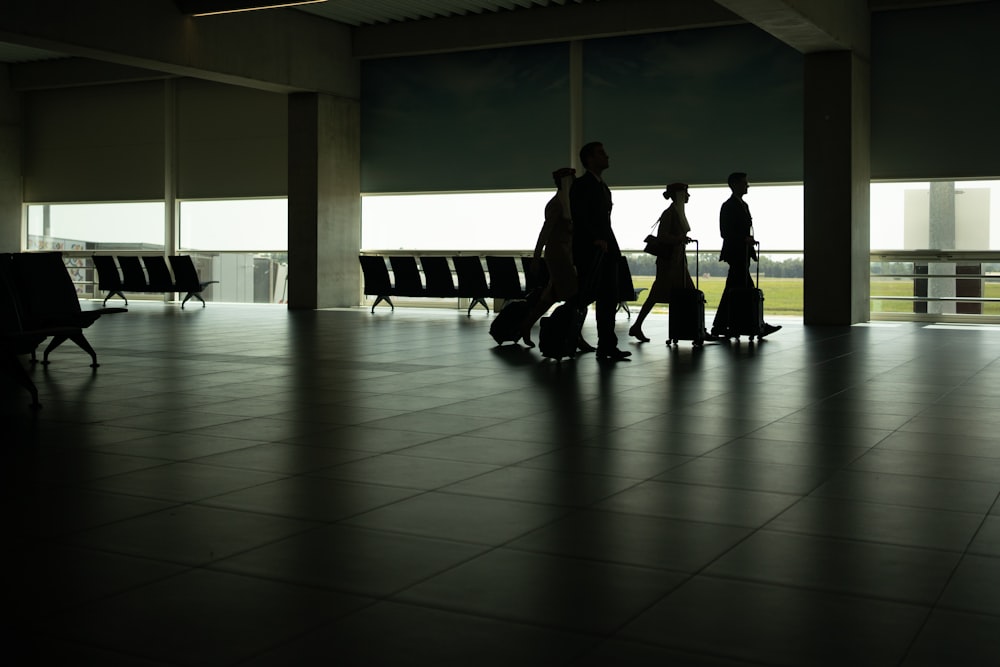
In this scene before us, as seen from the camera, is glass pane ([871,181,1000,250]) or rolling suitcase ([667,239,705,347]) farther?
glass pane ([871,181,1000,250])

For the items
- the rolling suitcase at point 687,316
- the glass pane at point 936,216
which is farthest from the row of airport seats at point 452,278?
the glass pane at point 936,216

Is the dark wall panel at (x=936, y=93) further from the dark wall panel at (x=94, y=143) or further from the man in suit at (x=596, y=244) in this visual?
the dark wall panel at (x=94, y=143)

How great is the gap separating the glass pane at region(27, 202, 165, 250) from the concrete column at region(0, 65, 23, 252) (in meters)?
0.41

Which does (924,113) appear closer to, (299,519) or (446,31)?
(446,31)

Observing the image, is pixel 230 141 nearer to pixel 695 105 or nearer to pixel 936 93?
pixel 695 105

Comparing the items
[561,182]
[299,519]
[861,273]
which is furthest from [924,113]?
[299,519]

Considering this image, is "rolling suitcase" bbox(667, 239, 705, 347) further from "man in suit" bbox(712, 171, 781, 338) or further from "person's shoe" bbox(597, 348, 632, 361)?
"person's shoe" bbox(597, 348, 632, 361)

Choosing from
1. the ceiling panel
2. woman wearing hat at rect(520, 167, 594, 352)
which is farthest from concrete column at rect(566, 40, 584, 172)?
woman wearing hat at rect(520, 167, 594, 352)

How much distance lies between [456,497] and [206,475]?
112 cm

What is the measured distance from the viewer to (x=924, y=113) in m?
16.6

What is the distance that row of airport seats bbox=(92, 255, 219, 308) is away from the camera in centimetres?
2070

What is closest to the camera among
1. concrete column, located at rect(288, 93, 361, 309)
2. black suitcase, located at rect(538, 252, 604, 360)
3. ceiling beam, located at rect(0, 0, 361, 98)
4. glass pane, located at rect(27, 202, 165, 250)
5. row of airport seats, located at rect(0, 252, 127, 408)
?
row of airport seats, located at rect(0, 252, 127, 408)

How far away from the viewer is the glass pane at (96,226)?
24.2 m

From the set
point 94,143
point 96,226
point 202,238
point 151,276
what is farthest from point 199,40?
point 96,226
